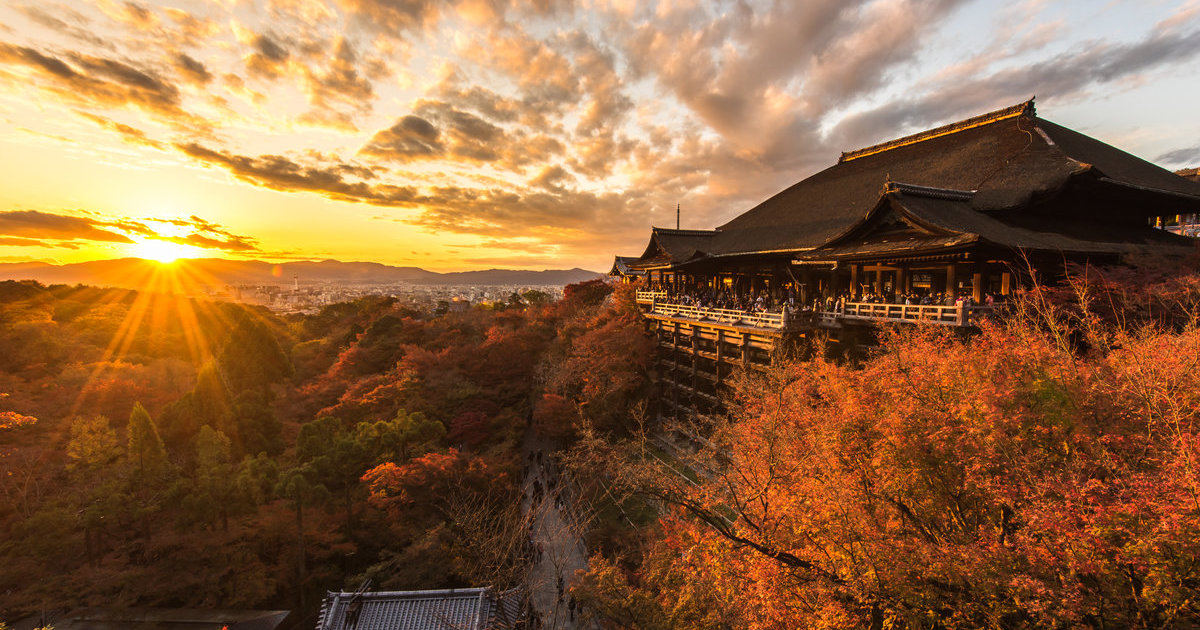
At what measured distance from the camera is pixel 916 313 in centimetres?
1212

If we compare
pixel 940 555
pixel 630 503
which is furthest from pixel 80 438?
pixel 940 555

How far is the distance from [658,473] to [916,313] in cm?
906

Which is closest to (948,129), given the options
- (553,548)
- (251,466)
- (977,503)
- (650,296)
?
(650,296)

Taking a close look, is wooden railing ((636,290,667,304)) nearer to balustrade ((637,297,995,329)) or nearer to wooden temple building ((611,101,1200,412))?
wooden temple building ((611,101,1200,412))

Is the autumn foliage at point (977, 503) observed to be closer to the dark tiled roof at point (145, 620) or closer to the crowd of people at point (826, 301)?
the crowd of people at point (826, 301)

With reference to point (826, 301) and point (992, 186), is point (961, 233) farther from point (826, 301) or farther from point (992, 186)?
point (992, 186)

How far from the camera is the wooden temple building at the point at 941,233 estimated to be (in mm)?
12211

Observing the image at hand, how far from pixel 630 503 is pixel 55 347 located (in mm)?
31882

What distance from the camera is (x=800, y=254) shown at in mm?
17438

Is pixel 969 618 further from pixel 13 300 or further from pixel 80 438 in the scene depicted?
pixel 13 300

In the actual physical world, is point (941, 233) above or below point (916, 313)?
above

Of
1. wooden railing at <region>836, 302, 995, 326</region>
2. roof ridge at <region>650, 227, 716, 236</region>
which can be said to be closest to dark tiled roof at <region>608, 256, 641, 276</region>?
roof ridge at <region>650, 227, 716, 236</region>

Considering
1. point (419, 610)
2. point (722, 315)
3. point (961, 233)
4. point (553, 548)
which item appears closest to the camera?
point (961, 233)

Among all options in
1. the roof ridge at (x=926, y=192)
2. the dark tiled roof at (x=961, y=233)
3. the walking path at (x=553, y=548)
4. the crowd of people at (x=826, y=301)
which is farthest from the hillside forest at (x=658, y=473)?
the roof ridge at (x=926, y=192)
